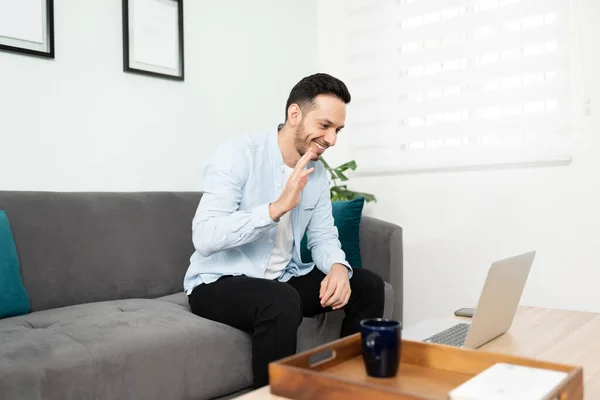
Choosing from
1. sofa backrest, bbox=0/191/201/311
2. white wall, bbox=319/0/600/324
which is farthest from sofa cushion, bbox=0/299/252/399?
white wall, bbox=319/0/600/324

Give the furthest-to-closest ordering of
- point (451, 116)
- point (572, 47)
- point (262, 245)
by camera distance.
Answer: point (451, 116) → point (572, 47) → point (262, 245)

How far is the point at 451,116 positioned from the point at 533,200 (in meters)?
0.57

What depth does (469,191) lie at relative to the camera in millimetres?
2768

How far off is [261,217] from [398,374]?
2.32ft

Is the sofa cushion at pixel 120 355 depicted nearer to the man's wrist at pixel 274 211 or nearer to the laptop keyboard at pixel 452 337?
the man's wrist at pixel 274 211

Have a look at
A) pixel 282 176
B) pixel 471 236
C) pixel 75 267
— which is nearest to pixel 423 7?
pixel 471 236

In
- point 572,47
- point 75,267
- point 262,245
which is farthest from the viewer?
point 572,47

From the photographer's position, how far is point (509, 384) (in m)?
0.84

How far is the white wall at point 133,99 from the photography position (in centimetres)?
216

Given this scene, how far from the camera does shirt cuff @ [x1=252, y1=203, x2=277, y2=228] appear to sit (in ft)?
5.27

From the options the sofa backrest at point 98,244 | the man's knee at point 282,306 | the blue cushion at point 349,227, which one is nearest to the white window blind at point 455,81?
the blue cushion at point 349,227

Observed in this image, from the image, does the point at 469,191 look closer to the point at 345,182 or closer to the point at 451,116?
the point at 451,116

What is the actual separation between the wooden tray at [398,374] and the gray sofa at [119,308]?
600 mm

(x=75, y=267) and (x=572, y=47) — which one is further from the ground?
(x=572, y=47)
